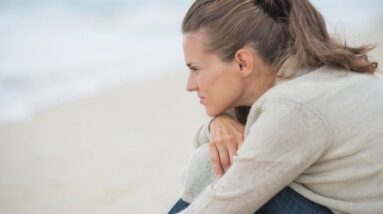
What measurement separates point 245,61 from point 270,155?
341mm

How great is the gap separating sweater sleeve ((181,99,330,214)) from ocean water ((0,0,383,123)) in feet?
9.64

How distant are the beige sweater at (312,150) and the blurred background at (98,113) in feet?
1.83

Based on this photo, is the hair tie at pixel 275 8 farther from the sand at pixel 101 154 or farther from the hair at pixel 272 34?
the sand at pixel 101 154

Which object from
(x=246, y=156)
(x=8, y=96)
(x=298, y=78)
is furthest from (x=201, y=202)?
(x=8, y=96)

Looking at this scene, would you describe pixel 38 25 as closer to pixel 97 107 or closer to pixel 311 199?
pixel 97 107

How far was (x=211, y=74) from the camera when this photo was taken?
181 cm

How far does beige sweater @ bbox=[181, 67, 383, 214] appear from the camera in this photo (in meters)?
1.50

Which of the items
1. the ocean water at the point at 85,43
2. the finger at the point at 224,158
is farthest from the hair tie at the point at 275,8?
the ocean water at the point at 85,43

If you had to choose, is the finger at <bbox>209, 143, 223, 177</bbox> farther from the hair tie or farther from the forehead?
the hair tie

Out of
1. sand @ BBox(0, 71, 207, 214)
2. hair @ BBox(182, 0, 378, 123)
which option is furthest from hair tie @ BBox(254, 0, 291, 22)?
sand @ BBox(0, 71, 207, 214)

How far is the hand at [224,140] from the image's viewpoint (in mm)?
1788

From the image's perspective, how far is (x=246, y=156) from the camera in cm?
154

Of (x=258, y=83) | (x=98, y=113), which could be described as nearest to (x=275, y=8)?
(x=258, y=83)

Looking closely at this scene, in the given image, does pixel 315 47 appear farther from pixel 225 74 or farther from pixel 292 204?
pixel 292 204
